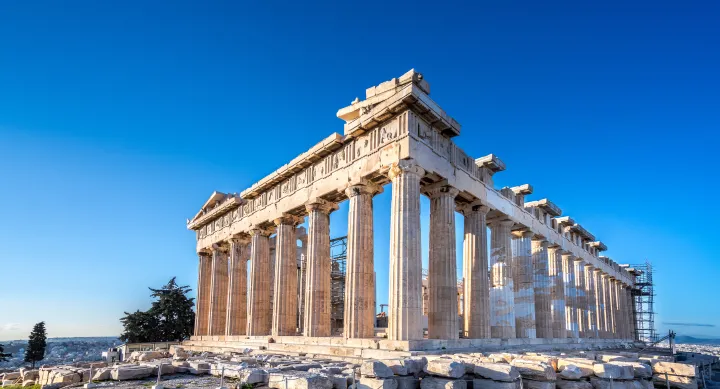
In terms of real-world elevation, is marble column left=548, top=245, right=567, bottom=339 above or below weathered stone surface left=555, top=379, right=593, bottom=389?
above

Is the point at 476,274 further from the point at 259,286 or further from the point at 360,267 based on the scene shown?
the point at 259,286

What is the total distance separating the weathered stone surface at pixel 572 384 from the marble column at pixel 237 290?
25.2 metres

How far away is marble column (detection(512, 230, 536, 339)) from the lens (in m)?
28.4

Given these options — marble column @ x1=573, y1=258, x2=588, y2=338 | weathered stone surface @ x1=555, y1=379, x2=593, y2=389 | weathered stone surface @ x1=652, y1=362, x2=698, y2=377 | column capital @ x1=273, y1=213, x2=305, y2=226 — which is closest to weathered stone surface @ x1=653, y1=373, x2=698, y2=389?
weathered stone surface @ x1=652, y1=362, x2=698, y2=377

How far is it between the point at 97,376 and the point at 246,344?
564 inches

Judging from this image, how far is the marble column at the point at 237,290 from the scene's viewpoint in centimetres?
3409

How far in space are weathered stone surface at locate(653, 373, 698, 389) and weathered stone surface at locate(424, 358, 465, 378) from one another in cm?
593

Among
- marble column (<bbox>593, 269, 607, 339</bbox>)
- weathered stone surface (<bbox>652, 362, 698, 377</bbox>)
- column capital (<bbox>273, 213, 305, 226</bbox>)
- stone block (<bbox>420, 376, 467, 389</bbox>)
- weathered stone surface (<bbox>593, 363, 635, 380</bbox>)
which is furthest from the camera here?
marble column (<bbox>593, 269, 607, 339</bbox>)

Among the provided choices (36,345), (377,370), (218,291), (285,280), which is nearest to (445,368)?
(377,370)

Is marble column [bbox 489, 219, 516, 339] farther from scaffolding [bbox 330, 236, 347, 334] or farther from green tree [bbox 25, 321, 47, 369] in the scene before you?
green tree [bbox 25, 321, 47, 369]

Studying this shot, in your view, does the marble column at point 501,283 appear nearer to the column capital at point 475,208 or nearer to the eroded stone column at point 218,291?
the column capital at point 475,208

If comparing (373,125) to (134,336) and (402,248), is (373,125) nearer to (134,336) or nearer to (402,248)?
(402,248)

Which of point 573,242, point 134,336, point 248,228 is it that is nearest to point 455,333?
point 248,228

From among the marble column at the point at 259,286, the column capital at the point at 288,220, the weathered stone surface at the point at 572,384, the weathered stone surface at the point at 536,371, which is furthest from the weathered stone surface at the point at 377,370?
the marble column at the point at 259,286
